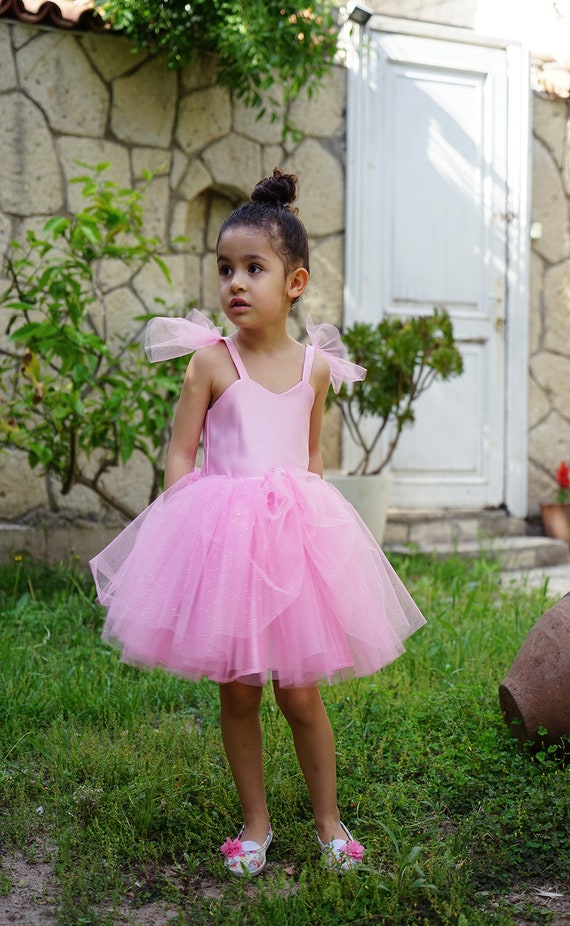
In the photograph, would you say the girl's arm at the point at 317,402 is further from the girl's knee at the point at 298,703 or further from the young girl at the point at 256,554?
the girl's knee at the point at 298,703

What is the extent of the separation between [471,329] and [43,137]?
2871 millimetres

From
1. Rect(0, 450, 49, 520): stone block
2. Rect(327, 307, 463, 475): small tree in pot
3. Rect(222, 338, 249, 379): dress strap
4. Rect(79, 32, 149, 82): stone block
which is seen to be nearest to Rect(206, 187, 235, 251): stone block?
Rect(79, 32, 149, 82): stone block

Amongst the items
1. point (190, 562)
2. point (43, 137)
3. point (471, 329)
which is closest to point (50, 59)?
point (43, 137)

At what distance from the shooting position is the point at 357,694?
10.6ft

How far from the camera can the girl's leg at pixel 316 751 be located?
2.19 meters

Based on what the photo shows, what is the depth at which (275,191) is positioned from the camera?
7.70ft

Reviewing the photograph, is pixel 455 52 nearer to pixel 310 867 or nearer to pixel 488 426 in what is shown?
pixel 488 426

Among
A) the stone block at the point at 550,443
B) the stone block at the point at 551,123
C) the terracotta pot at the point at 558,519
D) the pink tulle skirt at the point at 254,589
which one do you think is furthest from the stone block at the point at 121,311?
the pink tulle skirt at the point at 254,589

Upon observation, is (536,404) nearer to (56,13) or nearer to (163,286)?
(163,286)

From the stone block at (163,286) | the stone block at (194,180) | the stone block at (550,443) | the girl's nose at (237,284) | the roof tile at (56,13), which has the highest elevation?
the roof tile at (56,13)

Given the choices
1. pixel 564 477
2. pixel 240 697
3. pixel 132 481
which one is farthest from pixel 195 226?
pixel 240 697

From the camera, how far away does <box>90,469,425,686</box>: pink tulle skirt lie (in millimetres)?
2021

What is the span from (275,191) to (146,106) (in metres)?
3.54

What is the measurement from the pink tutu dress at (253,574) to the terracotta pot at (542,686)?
60 centimetres
